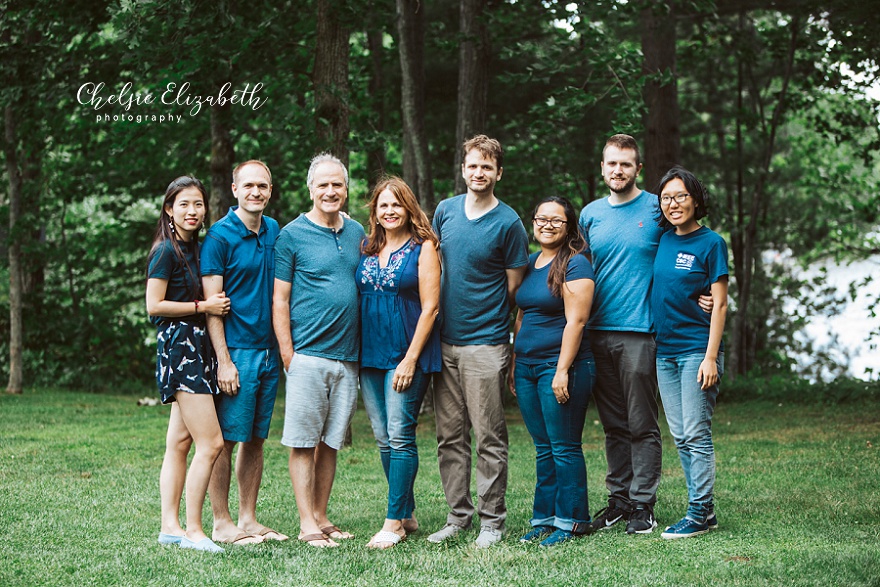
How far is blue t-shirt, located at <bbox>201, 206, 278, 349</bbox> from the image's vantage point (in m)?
5.02

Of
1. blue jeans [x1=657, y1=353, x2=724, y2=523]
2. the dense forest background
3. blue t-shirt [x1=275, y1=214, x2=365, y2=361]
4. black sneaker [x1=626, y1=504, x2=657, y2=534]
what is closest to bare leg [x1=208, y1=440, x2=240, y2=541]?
blue t-shirt [x1=275, y1=214, x2=365, y2=361]

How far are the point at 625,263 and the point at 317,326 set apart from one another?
171cm

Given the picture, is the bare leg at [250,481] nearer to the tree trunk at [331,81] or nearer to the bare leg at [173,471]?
the bare leg at [173,471]

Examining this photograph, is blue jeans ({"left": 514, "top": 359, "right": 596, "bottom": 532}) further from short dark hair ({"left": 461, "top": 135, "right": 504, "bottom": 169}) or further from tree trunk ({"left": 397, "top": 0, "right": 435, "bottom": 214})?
tree trunk ({"left": 397, "top": 0, "right": 435, "bottom": 214})

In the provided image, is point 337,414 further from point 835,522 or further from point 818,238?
point 818,238

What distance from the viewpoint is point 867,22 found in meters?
11.9

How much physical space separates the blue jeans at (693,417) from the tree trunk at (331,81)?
15.8ft

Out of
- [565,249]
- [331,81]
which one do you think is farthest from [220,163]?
[565,249]

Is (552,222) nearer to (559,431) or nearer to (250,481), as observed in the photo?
(559,431)

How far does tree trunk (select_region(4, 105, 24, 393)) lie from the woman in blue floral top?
1017cm

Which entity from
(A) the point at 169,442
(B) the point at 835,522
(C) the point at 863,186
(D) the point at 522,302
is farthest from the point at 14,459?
(C) the point at 863,186

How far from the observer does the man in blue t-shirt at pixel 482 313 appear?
16.6 feet

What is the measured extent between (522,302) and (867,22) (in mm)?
8991

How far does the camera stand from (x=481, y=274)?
5078 mm
